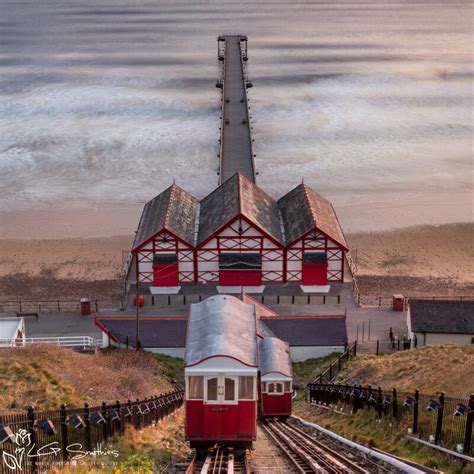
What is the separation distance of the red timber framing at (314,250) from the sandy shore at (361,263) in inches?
147

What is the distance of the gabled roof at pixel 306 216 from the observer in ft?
140

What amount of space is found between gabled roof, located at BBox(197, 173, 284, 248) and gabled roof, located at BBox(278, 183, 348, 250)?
1.81 ft

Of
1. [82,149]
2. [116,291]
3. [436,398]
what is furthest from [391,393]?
[82,149]

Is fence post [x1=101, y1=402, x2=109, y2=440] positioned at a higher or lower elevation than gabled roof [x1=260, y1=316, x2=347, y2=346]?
lower

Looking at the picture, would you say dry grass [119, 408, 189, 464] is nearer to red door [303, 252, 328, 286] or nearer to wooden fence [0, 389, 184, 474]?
wooden fence [0, 389, 184, 474]

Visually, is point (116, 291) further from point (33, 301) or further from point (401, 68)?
point (401, 68)

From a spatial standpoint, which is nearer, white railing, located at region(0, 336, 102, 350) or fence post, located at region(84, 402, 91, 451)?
fence post, located at region(84, 402, 91, 451)

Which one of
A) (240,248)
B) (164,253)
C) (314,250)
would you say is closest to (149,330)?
(164,253)

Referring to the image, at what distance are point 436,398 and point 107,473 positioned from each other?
8657mm

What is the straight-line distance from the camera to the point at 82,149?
71.1 m

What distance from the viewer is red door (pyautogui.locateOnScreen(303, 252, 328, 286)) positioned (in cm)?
4291

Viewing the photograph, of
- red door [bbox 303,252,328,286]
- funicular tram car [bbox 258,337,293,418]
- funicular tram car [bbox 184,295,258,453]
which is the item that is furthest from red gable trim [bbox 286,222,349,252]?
funicular tram car [bbox 184,295,258,453]

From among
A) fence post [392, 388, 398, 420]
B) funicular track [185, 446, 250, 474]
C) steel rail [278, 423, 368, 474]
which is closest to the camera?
steel rail [278, 423, 368, 474]

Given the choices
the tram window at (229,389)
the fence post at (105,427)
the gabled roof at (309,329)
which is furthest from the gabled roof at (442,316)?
the fence post at (105,427)
